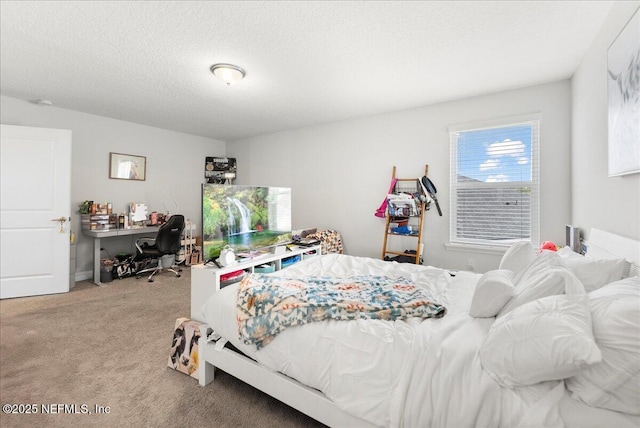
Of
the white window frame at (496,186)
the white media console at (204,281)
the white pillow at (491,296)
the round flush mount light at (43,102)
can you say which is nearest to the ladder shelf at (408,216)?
the white window frame at (496,186)

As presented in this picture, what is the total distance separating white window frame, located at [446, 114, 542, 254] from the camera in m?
3.09

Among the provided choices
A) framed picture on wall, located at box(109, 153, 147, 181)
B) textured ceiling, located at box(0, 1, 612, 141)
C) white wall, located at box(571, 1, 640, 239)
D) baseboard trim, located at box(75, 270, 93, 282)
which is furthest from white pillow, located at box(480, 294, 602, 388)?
framed picture on wall, located at box(109, 153, 147, 181)

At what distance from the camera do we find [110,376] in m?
1.89

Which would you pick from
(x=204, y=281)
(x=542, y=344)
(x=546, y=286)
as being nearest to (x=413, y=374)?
(x=542, y=344)

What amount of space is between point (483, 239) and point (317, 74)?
2.73m

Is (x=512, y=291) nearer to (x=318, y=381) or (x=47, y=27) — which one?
(x=318, y=381)

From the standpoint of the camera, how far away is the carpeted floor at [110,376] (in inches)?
60.4

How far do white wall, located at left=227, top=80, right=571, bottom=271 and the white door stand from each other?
9.47 feet

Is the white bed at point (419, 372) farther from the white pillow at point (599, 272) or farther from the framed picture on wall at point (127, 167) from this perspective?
the framed picture on wall at point (127, 167)

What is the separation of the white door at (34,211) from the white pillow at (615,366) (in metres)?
4.91

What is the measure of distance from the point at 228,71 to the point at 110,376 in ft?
8.61

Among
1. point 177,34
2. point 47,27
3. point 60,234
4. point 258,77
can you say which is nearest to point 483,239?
point 258,77

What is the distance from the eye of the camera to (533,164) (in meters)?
3.12

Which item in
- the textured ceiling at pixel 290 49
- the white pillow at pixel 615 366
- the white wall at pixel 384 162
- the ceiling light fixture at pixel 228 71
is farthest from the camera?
the white wall at pixel 384 162
